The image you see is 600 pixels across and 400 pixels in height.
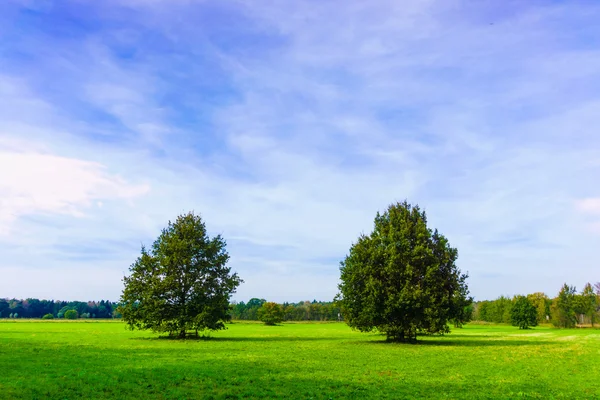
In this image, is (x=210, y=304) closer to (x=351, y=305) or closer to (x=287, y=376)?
(x=351, y=305)

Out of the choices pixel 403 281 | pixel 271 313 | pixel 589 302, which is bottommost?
pixel 271 313

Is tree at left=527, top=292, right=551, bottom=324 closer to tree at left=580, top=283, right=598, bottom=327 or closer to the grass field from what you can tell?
tree at left=580, top=283, right=598, bottom=327

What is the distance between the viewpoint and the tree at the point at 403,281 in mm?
51969

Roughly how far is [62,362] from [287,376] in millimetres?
15454

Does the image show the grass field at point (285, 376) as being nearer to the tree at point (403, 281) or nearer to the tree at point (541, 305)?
the tree at point (403, 281)

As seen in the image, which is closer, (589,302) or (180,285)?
(180,285)

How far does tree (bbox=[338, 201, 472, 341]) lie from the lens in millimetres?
51969

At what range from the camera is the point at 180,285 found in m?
58.8

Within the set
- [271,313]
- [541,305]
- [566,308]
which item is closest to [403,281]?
[271,313]

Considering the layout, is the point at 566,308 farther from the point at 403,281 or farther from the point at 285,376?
the point at 285,376

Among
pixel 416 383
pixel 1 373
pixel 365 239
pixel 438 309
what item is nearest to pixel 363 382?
pixel 416 383

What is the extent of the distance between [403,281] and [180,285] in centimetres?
2705

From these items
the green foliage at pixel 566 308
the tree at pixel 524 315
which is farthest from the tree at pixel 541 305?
the tree at pixel 524 315

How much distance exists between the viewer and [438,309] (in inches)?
2036
